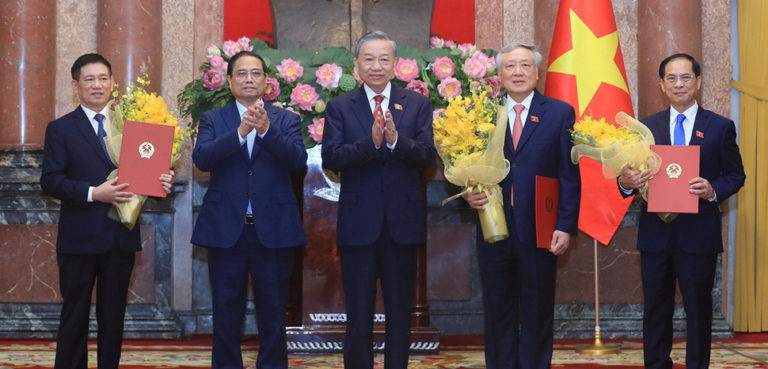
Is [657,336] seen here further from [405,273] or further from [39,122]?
[39,122]

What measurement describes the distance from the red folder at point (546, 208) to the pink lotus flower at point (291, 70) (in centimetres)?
207

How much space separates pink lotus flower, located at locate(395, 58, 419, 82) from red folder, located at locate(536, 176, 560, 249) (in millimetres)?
1653

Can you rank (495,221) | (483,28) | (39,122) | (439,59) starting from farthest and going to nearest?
(483,28), (39,122), (439,59), (495,221)

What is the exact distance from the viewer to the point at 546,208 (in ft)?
14.5

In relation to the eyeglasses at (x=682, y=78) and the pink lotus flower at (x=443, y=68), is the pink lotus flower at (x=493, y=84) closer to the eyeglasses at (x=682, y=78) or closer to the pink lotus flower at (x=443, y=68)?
the pink lotus flower at (x=443, y=68)

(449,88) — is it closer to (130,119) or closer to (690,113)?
(690,113)

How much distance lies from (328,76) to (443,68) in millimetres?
701

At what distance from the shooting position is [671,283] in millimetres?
4852

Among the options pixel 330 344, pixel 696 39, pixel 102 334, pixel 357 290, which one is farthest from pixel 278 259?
pixel 696 39

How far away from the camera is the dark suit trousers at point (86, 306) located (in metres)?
4.55

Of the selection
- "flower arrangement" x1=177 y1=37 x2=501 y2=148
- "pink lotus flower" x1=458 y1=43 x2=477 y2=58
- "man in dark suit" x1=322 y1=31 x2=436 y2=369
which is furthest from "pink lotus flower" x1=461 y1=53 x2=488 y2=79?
"man in dark suit" x1=322 y1=31 x2=436 y2=369

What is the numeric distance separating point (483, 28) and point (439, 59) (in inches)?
76.1

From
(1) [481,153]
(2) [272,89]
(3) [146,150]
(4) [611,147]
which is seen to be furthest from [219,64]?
(4) [611,147]

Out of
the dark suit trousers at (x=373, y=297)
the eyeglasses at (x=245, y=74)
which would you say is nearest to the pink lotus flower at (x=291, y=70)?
the eyeglasses at (x=245, y=74)
